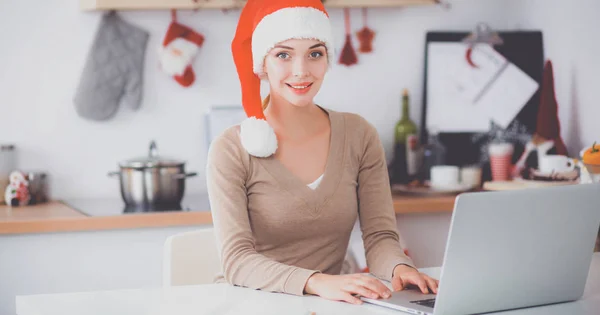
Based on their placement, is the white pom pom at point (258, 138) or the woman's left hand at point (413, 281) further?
the white pom pom at point (258, 138)

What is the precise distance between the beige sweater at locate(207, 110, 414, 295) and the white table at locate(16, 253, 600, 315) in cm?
13

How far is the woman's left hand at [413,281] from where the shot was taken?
54.1 inches

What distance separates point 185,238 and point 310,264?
0.30 meters

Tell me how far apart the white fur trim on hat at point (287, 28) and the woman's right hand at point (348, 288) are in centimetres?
56

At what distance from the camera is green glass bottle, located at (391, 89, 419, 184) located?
120 inches

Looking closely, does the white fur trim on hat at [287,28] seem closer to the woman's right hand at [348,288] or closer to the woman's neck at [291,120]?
the woman's neck at [291,120]

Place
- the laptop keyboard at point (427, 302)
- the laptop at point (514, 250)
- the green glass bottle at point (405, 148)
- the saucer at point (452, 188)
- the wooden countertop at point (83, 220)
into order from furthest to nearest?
1. the green glass bottle at point (405, 148)
2. the saucer at point (452, 188)
3. the wooden countertop at point (83, 220)
4. the laptop keyboard at point (427, 302)
5. the laptop at point (514, 250)

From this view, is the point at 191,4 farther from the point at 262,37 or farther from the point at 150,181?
the point at 262,37

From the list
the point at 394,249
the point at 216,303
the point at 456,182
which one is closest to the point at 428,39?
the point at 456,182

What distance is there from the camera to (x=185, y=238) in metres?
1.76

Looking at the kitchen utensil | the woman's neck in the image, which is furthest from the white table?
the kitchen utensil

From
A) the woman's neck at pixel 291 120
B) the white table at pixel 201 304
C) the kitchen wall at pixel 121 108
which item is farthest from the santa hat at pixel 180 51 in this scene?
the white table at pixel 201 304

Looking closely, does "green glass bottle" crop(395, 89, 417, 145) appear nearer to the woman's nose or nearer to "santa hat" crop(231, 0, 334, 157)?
"santa hat" crop(231, 0, 334, 157)

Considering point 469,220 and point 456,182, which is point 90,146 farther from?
point 469,220
